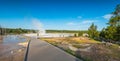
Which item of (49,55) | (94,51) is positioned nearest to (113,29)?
(94,51)

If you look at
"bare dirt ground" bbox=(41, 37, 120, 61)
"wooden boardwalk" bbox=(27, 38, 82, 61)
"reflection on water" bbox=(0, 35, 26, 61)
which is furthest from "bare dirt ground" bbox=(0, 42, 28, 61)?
"bare dirt ground" bbox=(41, 37, 120, 61)

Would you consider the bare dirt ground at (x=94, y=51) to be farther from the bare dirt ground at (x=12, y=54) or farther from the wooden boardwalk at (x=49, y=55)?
the bare dirt ground at (x=12, y=54)

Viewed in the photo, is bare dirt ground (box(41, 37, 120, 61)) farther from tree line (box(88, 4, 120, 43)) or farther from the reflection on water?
tree line (box(88, 4, 120, 43))

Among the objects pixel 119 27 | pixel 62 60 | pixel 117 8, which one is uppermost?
pixel 117 8

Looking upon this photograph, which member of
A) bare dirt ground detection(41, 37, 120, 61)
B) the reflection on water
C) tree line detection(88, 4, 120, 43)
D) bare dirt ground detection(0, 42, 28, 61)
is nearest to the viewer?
bare dirt ground detection(41, 37, 120, 61)

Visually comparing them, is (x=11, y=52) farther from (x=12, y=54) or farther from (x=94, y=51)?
(x=94, y=51)

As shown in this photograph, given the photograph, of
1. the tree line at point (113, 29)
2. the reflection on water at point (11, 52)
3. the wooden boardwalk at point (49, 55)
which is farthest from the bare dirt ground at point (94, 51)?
the tree line at point (113, 29)

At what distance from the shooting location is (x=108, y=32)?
100ft

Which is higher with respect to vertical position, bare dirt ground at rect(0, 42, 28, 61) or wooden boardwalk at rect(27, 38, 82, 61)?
wooden boardwalk at rect(27, 38, 82, 61)

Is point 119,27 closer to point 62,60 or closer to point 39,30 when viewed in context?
point 62,60

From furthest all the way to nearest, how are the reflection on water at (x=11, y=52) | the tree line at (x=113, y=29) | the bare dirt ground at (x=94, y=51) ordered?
the tree line at (x=113, y=29) → the reflection on water at (x=11, y=52) → the bare dirt ground at (x=94, y=51)

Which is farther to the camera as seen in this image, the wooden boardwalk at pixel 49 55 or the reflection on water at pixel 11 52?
the reflection on water at pixel 11 52

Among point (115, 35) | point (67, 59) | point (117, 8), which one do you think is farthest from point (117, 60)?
point (117, 8)

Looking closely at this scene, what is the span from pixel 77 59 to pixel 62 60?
718mm
